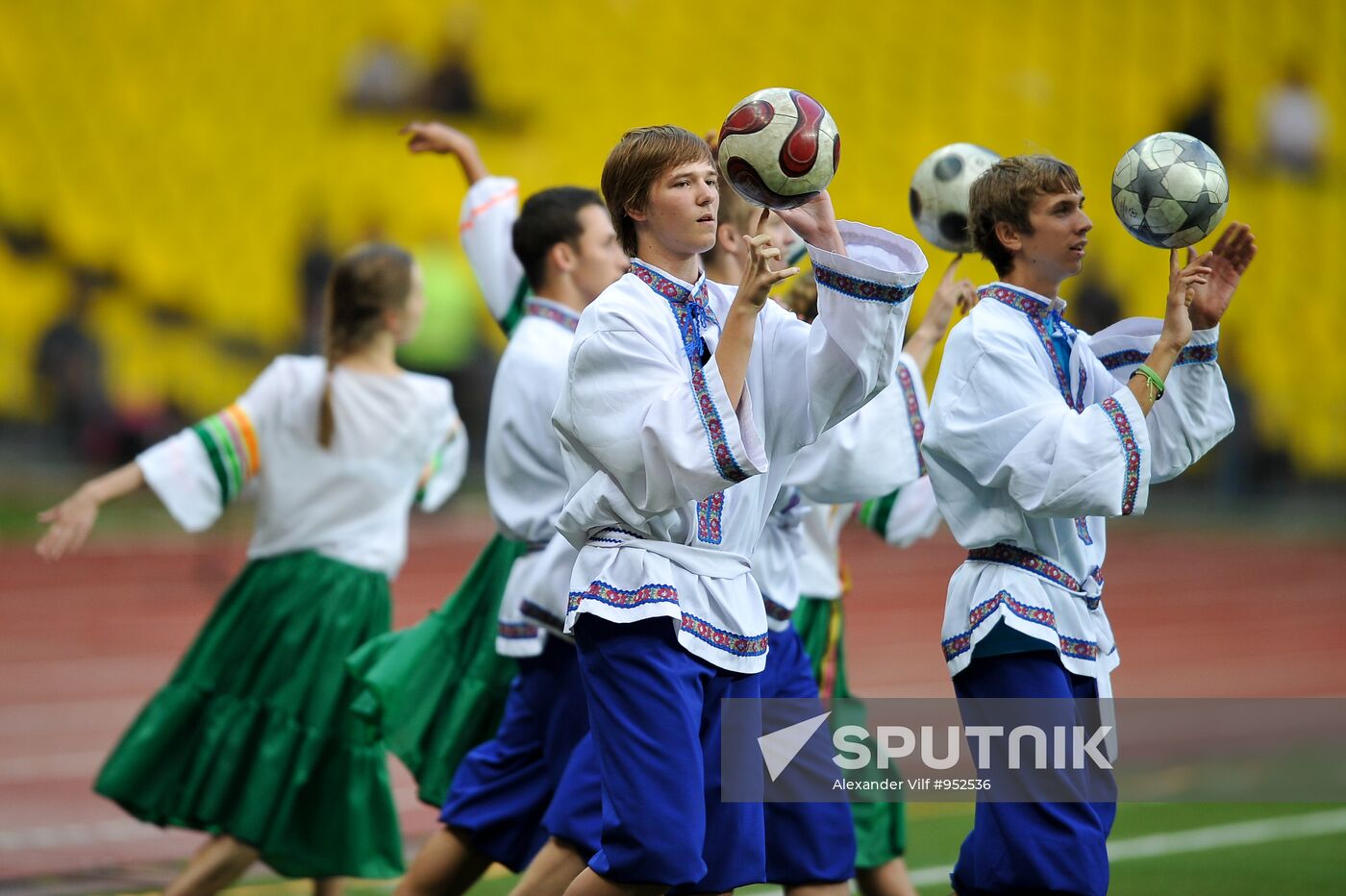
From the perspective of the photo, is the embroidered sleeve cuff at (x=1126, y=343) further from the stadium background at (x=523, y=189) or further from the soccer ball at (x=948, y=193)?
the stadium background at (x=523, y=189)

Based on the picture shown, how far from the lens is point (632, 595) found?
3.76m

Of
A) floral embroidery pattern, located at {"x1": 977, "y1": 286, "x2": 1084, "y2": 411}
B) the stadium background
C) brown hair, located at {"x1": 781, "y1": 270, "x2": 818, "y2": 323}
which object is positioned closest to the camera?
floral embroidery pattern, located at {"x1": 977, "y1": 286, "x2": 1084, "y2": 411}

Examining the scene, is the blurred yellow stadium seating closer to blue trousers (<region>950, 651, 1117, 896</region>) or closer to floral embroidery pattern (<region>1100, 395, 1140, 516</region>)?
blue trousers (<region>950, 651, 1117, 896</region>)

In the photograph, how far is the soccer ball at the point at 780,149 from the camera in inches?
145

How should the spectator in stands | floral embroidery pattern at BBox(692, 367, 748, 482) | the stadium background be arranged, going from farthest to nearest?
the spectator in stands, the stadium background, floral embroidery pattern at BBox(692, 367, 748, 482)

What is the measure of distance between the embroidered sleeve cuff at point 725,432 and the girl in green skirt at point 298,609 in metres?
2.34

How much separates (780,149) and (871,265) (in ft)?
0.94

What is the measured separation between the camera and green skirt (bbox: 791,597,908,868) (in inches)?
210

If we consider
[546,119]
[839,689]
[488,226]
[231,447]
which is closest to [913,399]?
[839,689]

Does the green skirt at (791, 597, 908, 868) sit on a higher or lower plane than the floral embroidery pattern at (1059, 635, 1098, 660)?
lower

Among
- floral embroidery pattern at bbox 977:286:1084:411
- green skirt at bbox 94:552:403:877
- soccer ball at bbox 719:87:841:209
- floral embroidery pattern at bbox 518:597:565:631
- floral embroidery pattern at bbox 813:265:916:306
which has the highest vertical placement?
soccer ball at bbox 719:87:841:209

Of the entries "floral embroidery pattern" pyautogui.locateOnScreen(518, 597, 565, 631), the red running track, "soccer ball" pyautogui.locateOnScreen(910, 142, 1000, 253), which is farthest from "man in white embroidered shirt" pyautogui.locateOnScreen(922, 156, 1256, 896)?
the red running track

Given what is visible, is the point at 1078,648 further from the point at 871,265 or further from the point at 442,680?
the point at 442,680

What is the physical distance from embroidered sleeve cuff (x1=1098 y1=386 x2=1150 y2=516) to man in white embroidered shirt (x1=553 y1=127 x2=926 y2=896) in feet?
1.91
